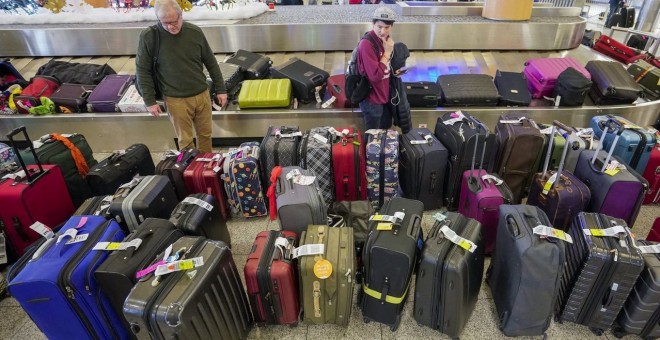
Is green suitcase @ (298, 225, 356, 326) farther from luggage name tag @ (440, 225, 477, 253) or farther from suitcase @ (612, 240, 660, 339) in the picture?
suitcase @ (612, 240, 660, 339)

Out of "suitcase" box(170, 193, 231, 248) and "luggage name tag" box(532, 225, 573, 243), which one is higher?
"luggage name tag" box(532, 225, 573, 243)

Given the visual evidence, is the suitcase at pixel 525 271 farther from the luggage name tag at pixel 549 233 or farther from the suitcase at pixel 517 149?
the suitcase at pixel 517 149

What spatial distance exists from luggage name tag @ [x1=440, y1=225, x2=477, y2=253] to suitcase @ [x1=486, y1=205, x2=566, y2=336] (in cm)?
26

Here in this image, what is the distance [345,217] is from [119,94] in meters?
3.42

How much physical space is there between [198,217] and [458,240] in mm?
1692

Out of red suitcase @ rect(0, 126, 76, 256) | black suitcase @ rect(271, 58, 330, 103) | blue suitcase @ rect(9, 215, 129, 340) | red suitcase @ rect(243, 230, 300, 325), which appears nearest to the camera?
blue suitcase @ rect(9, 215, 129, 340)

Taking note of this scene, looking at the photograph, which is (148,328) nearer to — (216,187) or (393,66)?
(216,187)

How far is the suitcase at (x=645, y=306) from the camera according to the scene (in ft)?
6.84

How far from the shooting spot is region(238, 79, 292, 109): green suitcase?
4.34 meters

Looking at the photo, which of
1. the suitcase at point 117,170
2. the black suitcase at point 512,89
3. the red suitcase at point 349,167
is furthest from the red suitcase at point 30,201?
the black suitcase at point 512,89

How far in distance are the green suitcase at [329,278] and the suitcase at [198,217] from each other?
0.79m

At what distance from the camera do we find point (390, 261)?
6.97ft

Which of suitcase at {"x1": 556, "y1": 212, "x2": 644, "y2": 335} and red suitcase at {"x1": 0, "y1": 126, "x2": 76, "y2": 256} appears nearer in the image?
suitcase at {"x1": 556, "y1": 212, "x2": 644, "y2": 335}

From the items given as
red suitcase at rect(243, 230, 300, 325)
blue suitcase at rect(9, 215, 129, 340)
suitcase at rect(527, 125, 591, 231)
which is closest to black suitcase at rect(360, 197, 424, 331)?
red suitcase at rect(243, 230, 300, 325)
